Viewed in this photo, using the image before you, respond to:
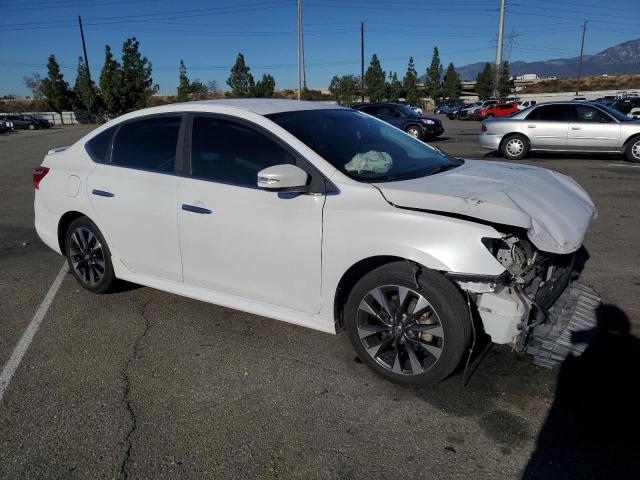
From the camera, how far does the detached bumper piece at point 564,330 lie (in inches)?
120

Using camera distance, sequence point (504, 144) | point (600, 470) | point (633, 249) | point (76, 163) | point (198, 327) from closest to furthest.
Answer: point (600, 470)
point (198, 327)
point (76, 163)
point (633, 249)
point (504, 144)

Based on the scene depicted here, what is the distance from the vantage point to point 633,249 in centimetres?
576

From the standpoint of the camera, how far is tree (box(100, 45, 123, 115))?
49.7 metres

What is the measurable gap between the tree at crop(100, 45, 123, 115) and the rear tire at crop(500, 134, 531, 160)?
44.9 metres

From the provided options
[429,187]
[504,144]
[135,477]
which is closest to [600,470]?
[429,187]

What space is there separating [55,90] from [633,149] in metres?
61.5

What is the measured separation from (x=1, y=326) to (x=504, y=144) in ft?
41.2

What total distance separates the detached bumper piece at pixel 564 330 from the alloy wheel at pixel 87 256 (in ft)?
11.4

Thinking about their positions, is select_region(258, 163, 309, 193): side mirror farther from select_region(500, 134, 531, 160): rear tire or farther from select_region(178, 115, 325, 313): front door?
select_region(500, 134, 531, 160): rear tire

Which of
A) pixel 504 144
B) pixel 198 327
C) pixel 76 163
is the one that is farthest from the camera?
pixel 504 144

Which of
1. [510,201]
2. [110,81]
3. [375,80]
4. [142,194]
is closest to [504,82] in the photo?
[375,80]

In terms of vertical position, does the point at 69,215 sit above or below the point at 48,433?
above

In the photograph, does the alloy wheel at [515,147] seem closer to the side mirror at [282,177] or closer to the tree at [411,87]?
the side mirror at [282,177]

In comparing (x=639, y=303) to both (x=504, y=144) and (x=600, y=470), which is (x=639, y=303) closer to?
(x=600, y=470)
